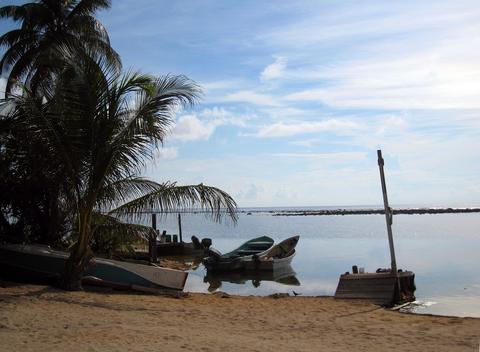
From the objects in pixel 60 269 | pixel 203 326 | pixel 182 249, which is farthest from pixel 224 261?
pixel 203 326

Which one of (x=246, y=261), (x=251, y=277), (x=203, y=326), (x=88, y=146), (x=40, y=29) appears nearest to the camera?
(x=203, y=326)

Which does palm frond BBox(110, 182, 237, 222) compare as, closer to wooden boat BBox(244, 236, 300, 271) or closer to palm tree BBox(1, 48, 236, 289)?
palm tree BBox(1, 48, 236, 289)

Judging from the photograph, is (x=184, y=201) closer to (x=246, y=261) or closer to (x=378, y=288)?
(x=378, y=288)

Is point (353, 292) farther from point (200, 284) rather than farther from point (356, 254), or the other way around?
point (356, 254)

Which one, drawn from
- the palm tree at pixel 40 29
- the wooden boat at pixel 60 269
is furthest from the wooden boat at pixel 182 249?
the wooden boat at pixel 60 269

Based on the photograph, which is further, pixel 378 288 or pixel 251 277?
pixel 251 277

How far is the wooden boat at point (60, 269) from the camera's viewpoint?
12.4 metres

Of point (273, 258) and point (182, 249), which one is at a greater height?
point (182, 249)

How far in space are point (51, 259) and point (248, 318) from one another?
5748mm

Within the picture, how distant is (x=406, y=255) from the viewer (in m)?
30.6

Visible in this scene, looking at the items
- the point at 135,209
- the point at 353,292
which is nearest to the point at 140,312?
the point at 135,209

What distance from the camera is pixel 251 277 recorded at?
23.0 m

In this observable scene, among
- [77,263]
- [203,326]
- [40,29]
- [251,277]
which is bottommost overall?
[251,277]

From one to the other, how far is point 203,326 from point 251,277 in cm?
1513
